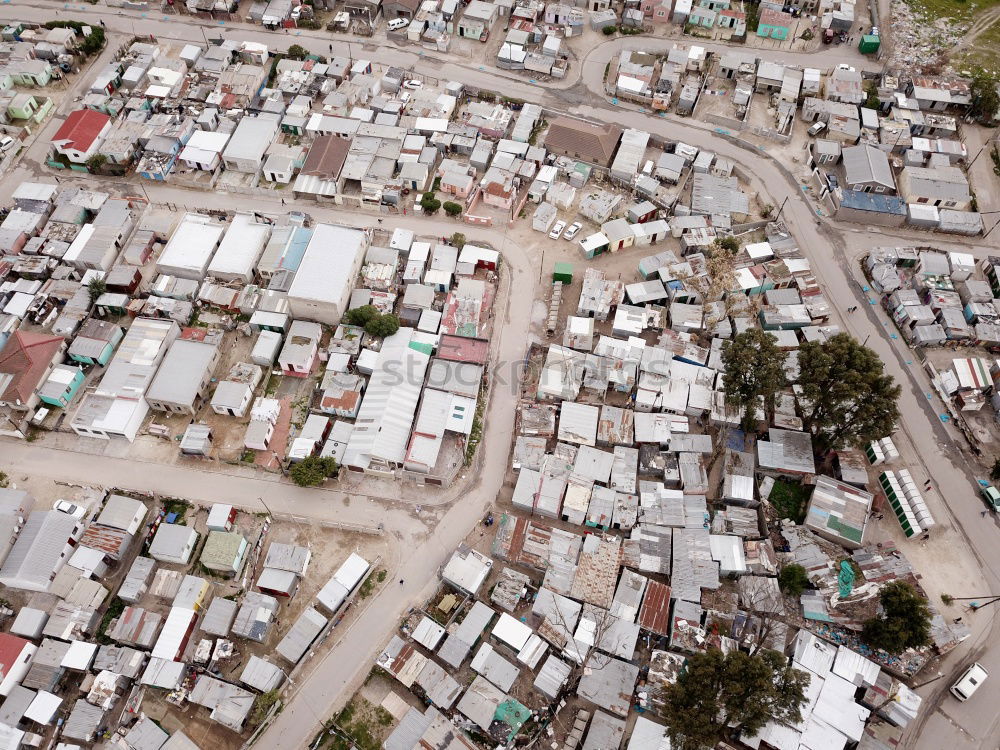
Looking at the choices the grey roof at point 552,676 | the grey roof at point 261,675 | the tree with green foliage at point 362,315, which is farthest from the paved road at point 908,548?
the tree with green foliage at point 362,315

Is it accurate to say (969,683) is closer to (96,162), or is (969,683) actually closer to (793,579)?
(793,579)

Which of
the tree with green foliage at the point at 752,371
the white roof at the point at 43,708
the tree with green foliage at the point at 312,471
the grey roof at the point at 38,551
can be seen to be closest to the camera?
the white roof at the point at 43,708

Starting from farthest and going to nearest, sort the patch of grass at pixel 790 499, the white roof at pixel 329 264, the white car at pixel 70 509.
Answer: the white roof at pixel 329 264, the patch of grass at pixel 790 499, the white car at pixel 70 509

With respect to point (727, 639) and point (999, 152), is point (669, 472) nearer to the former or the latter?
point (727, 639)

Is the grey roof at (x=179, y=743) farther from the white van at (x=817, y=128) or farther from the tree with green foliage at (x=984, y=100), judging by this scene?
the tree with green foliage at (x=984, y=100)

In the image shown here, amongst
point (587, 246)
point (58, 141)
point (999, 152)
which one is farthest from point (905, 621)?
point (58, 141)

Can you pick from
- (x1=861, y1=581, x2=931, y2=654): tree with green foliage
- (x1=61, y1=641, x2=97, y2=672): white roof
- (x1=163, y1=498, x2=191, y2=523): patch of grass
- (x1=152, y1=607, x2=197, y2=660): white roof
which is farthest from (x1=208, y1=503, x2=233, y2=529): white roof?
(x1=861, y1=581, x2=931, y2=654): tree with green foliage

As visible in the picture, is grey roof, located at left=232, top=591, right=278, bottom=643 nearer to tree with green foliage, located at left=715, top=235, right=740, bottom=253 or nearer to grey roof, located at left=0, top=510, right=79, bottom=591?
grey roof, located at left=0, top=510, right=79, bottom=591

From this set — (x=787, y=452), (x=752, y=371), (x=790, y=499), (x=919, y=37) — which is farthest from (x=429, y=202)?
(x=919, y=37)
